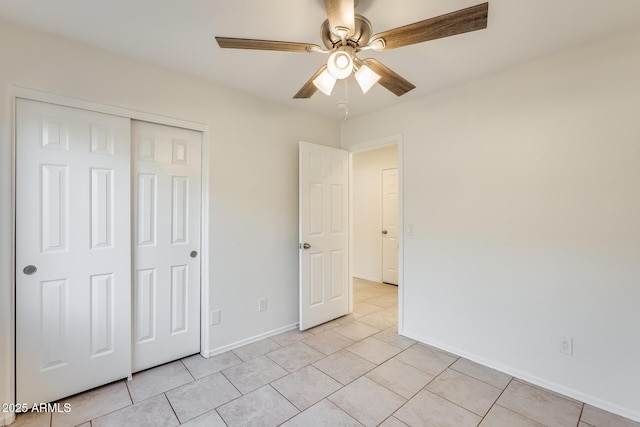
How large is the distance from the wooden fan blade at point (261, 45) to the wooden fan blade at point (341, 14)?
16 cm

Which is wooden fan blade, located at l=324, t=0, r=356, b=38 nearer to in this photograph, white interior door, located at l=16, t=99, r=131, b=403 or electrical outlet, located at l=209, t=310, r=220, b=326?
white interior door, located at l=16, t=99, r=131, b=403

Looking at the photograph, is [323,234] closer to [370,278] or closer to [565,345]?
[565,345]

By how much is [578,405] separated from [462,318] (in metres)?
0.86

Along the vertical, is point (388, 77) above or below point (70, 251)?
above

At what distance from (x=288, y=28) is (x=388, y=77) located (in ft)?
2.23

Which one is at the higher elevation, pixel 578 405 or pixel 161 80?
pixel 161 80

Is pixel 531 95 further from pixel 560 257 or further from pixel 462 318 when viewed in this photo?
pixel 462 318

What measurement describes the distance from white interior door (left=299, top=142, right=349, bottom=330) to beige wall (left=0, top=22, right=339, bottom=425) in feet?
0.48

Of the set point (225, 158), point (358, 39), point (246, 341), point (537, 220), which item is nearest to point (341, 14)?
point (358, 39)

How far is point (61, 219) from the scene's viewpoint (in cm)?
192

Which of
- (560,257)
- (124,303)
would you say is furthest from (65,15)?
(560,257)

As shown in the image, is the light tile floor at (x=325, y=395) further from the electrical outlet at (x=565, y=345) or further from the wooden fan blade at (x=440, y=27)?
the wooden fan blade at (x=440, y=27)

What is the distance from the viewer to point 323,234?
3.26 meters

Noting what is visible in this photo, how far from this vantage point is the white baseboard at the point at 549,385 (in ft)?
6.00
